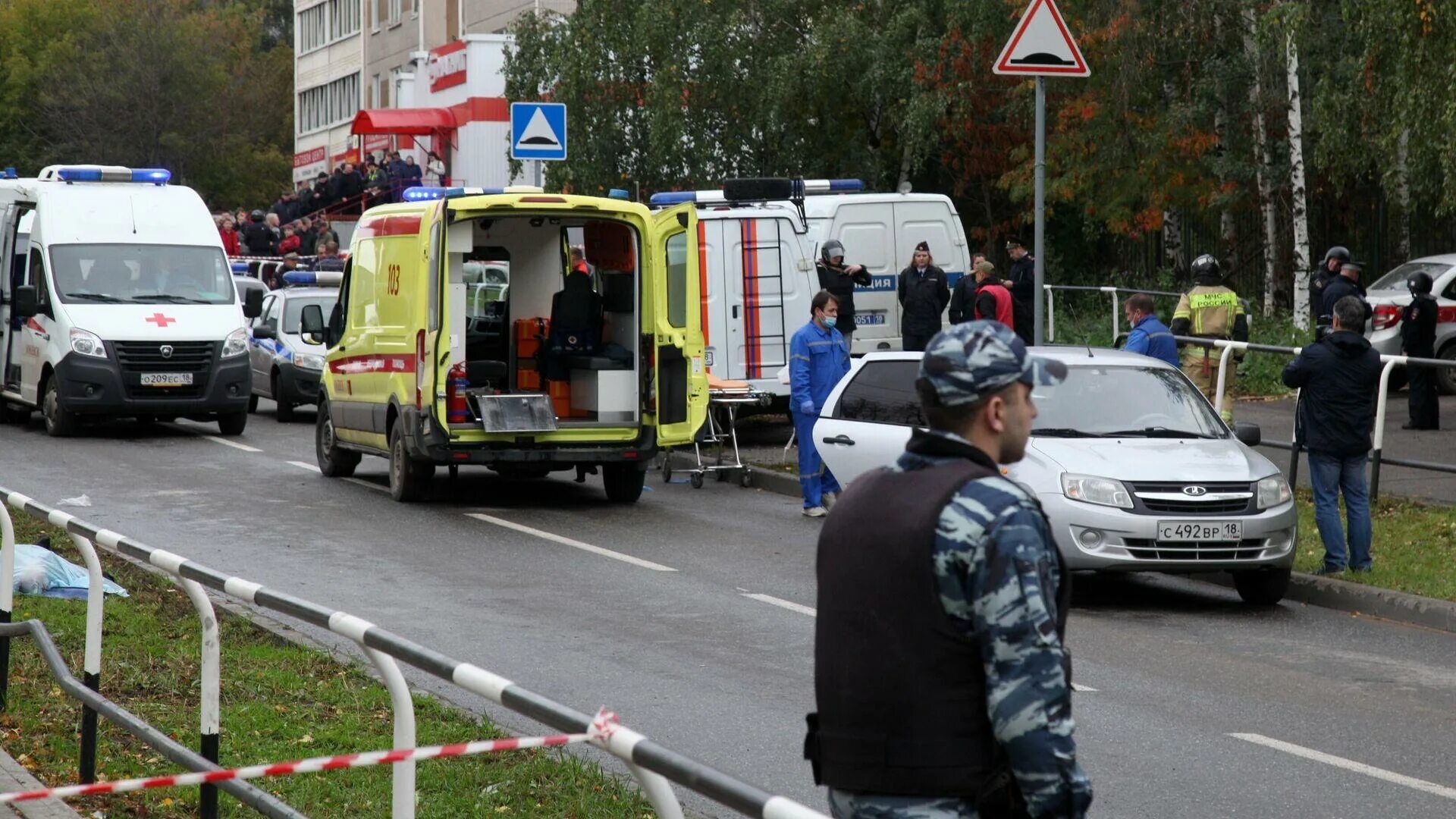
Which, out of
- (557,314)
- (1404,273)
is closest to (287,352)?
(557,314)

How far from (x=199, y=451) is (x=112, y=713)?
1438 cm

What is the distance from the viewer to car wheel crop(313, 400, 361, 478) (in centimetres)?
1838

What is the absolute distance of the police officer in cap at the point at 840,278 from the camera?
20609mm

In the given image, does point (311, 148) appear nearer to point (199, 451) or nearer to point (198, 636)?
point (199, 451)

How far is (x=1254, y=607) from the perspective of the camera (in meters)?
12.1

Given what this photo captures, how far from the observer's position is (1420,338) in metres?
22.0

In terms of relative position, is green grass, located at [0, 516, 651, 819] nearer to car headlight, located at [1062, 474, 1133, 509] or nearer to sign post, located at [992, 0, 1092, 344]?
car headlight, located at [1062, 474, 1133, 509]

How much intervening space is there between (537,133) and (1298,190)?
45.4 feet

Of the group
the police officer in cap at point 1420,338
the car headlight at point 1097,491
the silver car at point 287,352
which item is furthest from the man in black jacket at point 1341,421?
the silver car at point 287,352

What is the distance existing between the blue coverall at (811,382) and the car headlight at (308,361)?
406 inches

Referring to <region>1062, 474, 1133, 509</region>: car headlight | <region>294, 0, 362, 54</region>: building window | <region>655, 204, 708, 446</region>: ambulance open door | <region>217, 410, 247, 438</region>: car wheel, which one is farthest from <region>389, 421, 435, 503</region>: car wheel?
<region>294, 0, 362, 54</region>: building window

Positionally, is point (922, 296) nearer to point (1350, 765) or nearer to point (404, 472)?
point (404, 472)

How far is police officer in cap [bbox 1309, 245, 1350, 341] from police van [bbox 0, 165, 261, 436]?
12.1m

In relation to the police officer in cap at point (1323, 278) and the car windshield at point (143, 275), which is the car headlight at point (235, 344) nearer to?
the car windshield at point (143, 275)
